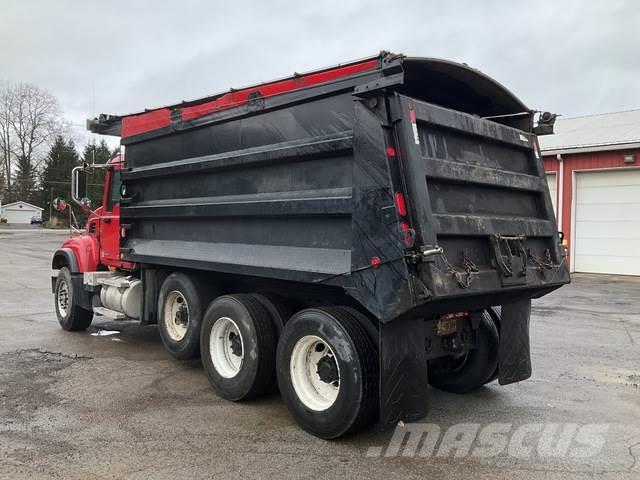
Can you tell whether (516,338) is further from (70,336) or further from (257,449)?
(70,336)

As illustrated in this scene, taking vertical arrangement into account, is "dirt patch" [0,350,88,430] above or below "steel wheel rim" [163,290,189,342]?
below

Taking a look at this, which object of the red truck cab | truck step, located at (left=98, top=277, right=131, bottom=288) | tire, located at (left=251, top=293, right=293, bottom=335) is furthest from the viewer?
the red truck cab

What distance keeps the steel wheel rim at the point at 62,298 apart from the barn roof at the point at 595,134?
1543 centimetres

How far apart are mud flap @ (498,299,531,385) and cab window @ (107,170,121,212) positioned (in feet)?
17.1

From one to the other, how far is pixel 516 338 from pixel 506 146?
5.76 ft

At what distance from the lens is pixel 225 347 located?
548cm

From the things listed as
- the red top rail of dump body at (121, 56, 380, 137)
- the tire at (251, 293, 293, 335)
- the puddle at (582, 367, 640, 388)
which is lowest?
the puddle at (582, 367, 640, 388)

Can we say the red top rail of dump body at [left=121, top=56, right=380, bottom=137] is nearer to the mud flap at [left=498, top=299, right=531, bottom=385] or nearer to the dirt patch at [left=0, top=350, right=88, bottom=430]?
the mud flap at [left=498, top=299, right=531, bottom=385]

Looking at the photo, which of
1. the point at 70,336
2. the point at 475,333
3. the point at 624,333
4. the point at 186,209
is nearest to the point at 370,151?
the point at 475,333

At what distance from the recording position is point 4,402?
201 inches

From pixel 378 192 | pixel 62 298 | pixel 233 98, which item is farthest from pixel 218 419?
pixel 62 298

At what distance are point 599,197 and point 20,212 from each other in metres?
86.8

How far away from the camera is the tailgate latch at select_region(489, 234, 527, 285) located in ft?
14.3

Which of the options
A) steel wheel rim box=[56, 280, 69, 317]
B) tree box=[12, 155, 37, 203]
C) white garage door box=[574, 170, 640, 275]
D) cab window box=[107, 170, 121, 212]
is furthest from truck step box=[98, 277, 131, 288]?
tree box=[12, 155, 37, 203]
